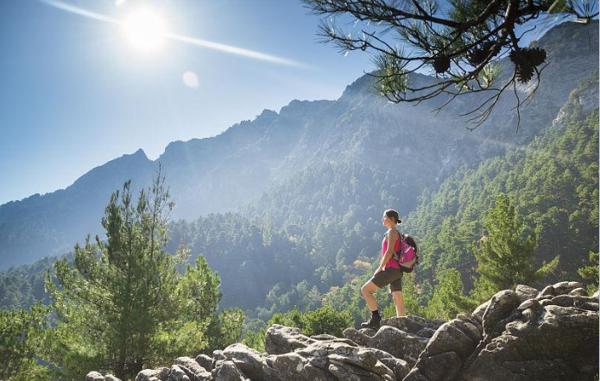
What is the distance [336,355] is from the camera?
18.9 ft

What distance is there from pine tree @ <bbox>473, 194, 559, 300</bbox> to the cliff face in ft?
49.5

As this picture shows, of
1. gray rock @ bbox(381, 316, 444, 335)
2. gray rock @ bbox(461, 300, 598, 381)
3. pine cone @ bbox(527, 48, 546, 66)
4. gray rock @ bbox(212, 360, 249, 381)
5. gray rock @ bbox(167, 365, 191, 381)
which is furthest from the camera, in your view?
gray rock @ bbox(381, 316, 444, 335)

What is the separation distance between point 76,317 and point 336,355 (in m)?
9.63

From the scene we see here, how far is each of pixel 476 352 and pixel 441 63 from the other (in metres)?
4.85

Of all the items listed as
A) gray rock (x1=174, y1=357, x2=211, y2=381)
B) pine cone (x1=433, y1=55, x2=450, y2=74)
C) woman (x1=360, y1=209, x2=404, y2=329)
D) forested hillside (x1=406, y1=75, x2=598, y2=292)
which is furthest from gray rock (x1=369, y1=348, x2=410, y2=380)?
forested hillside (x1=406, y1=75, x2=598, y2=292)

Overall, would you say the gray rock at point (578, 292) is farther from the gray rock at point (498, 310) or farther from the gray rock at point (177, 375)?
the gray rock at point (177, 375)

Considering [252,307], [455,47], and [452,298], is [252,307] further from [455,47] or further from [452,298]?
[455,47]

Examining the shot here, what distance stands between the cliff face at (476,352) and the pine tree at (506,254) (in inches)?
594

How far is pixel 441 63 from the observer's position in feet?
13.0

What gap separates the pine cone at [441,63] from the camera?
392cm

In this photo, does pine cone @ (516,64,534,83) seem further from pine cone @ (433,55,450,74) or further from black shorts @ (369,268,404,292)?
black shorts @ (369,268,404,292)

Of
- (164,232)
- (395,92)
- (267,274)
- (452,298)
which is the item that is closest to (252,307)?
(267,274)

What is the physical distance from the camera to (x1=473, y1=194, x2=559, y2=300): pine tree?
787 inches

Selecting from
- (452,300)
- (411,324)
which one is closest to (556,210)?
(452,300)
